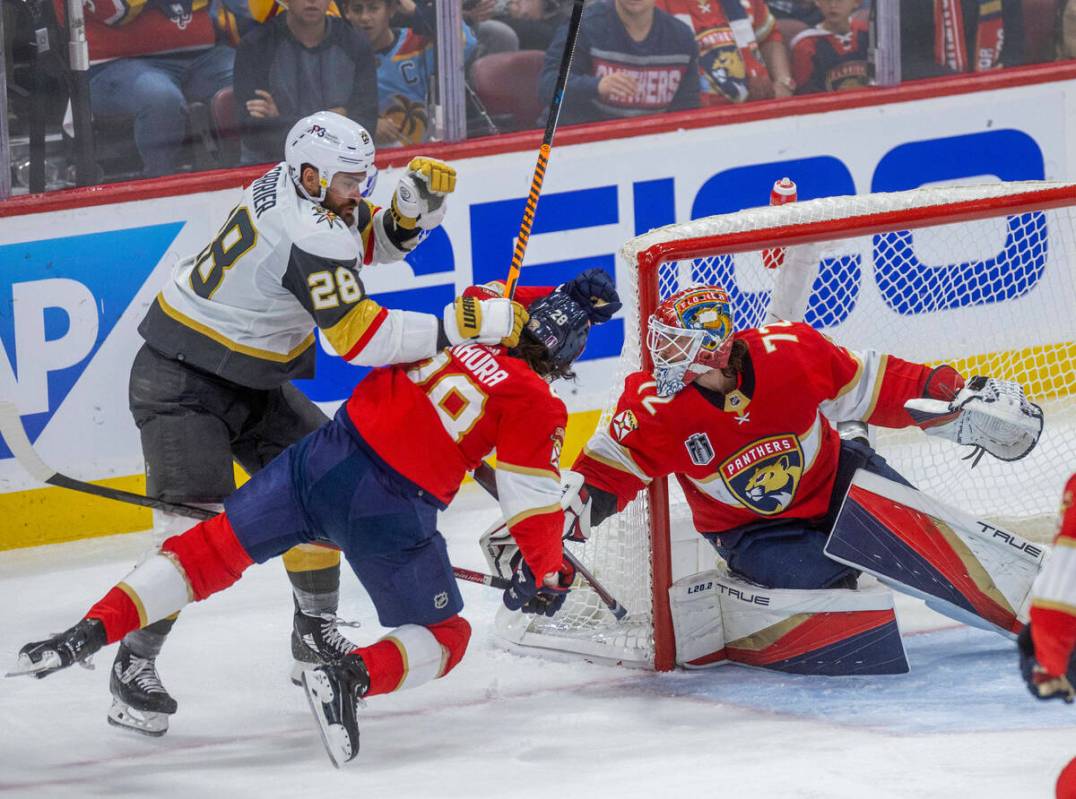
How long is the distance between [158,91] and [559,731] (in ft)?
7.37

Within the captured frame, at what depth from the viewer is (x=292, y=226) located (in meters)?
3.50

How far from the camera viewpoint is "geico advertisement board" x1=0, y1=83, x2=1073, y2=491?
469 cm

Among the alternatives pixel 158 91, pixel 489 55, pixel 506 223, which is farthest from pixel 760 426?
pixel 158 91

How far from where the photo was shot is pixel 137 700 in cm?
358

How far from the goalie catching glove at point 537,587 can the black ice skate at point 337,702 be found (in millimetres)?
354

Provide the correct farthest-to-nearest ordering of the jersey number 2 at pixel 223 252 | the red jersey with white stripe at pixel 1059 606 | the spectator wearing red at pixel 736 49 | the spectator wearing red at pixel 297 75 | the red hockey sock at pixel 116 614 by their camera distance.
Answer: the spectator wearing red at pixel 736 49 < the spectator wearing red at pixel 297 75 < the jersey number 2 at pixel 223 252 < the red hockey sock at pixel 116 614 < the red jersey with white stripe at pixel 1059 606

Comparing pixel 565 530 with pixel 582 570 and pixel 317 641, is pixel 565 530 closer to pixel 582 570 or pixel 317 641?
pixel 582 570

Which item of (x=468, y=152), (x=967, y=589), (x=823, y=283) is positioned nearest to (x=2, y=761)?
(x=967, y=589)

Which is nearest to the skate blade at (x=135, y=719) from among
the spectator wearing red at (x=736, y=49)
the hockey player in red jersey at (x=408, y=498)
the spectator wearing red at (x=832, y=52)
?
the hockey player in red jersey at (x=408, y=498)

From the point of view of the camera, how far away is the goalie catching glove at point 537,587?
3404 millimetres

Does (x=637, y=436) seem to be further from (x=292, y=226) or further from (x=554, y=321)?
(x=292, y=226)

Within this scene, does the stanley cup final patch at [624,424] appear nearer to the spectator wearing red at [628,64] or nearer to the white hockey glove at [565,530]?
the white hockey glove at [565,530]

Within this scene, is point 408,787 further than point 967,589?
No

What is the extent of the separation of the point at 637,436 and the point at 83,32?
6.64ft
